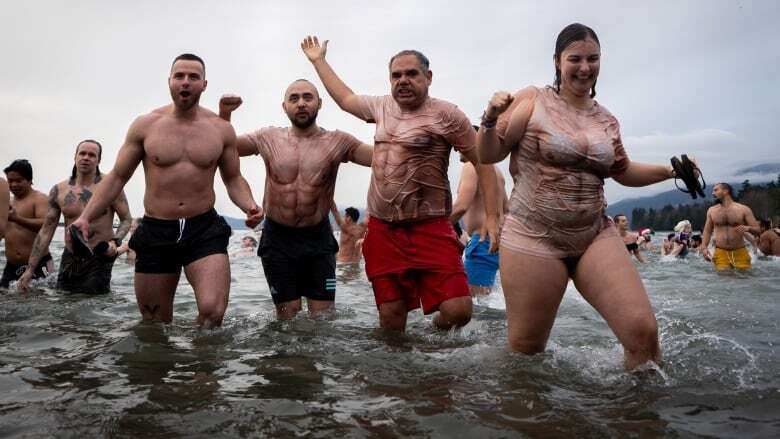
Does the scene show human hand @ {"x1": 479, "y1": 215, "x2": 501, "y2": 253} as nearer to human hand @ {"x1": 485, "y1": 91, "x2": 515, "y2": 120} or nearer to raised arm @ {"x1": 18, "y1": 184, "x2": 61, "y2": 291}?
human hand @ {"x1": 485, "y1": 91, "x2": 515, "y2": 120}

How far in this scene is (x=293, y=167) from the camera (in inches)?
213

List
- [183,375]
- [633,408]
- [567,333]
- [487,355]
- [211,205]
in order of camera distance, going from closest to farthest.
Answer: [633,408] < [183,375] < [487,355] < [211,205] < [567,333]

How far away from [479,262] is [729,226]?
9.17 metres

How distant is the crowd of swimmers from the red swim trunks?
0.04ft

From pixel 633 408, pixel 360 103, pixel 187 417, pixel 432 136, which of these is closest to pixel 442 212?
pixel 432 136

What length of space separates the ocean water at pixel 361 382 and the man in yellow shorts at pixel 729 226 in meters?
8.53

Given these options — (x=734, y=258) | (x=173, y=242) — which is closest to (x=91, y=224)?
(x=173, y=242)

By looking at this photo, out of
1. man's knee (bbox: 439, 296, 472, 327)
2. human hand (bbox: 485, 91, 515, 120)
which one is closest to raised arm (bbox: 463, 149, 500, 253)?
man's knee (bbox: 439, 296, 472, 327)

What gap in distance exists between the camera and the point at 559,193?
3633mm

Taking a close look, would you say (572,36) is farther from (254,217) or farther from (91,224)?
(91,224)

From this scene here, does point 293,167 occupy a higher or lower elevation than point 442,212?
higher

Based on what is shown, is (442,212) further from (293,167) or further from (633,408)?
(633,408)

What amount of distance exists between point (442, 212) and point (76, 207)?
16.2 ft

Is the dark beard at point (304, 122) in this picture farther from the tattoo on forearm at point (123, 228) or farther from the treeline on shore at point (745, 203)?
the treeline on shore at point (745, 203)
